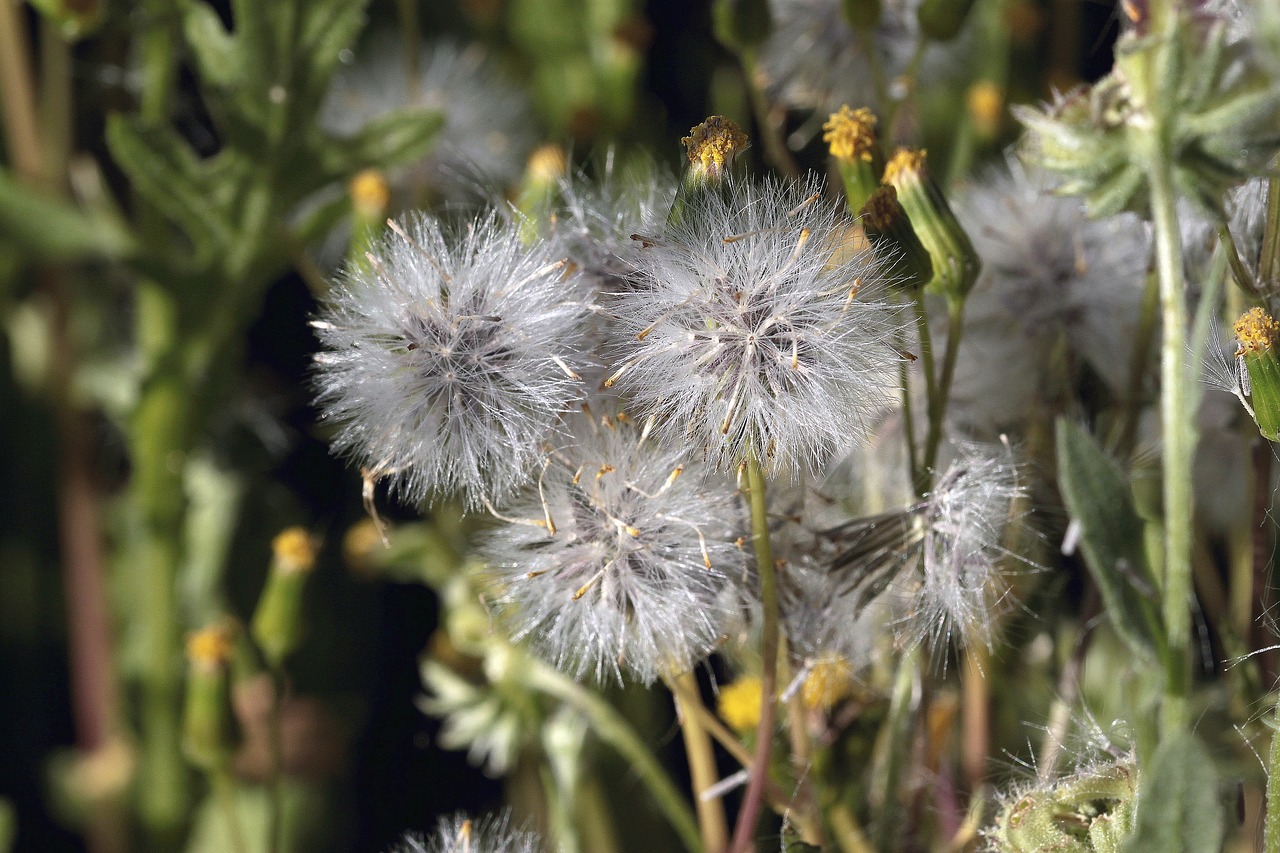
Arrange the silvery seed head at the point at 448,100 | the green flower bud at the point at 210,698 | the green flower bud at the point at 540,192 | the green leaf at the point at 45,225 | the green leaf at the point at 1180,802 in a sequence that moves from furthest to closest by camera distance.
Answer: the silvery seed head at the point at 448,100, the green leaf at the point at 45,225, the green flower bud at the point at 210,698, the green flower bud at the point at 540,192, the green leaf at the point at 1180,802

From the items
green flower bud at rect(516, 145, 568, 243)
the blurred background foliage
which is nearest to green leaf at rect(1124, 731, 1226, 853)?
green flower bud at rect(516, 145, 568, 243)

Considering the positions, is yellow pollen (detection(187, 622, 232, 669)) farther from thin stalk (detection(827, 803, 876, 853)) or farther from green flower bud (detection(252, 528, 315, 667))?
thin stalk (detection(827, 803, 876, 853))

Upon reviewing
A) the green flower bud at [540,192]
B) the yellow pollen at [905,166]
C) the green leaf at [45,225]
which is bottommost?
the yellow pollen at [905,166]

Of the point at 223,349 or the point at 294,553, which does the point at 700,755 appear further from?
the point at 223,349

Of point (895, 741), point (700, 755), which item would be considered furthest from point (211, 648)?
point (895, 741)

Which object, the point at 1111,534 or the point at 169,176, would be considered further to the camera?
the point at 169,176

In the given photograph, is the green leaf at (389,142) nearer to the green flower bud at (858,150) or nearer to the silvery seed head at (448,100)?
the silvery seed head at (448,100)

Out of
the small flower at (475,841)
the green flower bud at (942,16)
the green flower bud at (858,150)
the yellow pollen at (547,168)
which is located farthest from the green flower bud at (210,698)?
→ the green flower bud at (942,16)
